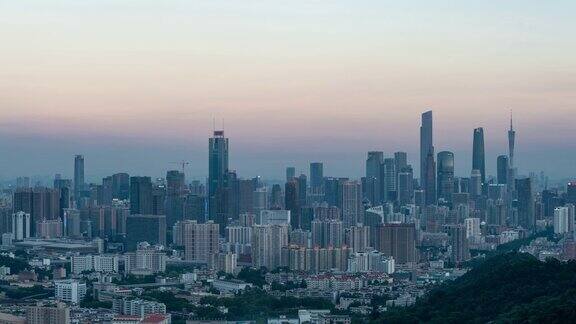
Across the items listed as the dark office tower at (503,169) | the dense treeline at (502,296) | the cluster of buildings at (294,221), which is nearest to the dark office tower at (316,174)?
the cluster of buildings at (294,221)

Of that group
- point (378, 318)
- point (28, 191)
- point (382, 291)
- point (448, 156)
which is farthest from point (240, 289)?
point (448, 156)

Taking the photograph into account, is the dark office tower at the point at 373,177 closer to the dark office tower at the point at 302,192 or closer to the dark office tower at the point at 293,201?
the dark office tower at the point at 302,192

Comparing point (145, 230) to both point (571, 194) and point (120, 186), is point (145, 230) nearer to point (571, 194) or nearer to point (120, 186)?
point (120, 186)

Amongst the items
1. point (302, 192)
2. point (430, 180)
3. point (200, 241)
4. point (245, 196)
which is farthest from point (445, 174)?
point (200, 241)

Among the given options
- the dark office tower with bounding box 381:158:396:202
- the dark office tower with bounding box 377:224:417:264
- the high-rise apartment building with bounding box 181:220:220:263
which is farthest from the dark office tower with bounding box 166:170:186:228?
the dark office tower with bounding box 377:224:417:264

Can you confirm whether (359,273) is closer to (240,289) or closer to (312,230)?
(240,289)
